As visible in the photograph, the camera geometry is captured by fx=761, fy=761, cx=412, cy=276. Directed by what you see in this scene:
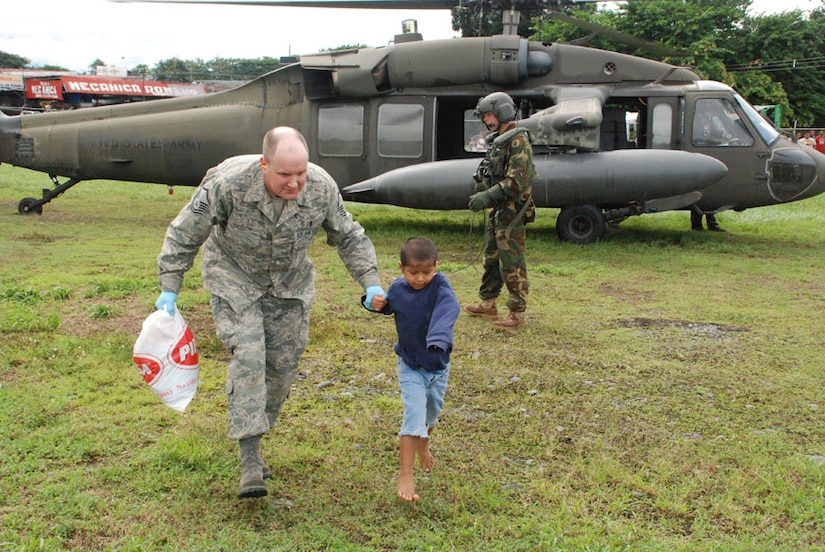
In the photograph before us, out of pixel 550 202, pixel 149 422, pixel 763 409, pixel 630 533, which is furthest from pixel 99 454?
pixel 550 202

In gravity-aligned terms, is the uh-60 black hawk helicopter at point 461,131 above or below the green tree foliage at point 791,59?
below

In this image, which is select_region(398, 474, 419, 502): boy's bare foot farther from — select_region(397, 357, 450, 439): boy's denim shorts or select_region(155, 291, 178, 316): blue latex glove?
select_region(155, 291, 178, 316): blue latex glove

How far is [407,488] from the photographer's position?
11.3 ft

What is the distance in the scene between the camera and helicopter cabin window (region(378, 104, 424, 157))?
11.0 m

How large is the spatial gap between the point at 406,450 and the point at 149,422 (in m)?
1.68

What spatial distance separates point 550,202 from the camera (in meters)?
9.92

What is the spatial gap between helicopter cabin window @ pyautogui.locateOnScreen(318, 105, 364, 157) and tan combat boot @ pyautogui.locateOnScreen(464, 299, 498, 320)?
513cm

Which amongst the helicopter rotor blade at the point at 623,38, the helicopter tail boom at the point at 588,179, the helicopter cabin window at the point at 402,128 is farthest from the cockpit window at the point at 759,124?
the helicopter cabin window at the point at 402,128

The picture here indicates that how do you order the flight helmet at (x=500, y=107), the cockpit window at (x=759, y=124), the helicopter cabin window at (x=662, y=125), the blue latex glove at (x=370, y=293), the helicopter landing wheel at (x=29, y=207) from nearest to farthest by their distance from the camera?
1. the blue latex glove at (x=370, y=293)
2. the flight helmet at (x=500, y=107)
3. the cockpit window at (x=759, y=124)
4. the helicopter cabin window at (x=662, y=125)
5. the helicopter landing wheel at (x=29, y=207)

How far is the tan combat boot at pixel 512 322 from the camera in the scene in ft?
20.9

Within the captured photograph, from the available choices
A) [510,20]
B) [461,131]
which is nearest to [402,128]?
[461,131]

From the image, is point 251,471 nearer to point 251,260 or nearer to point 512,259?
point 251,260

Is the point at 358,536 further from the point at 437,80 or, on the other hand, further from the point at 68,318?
the point at 437,80

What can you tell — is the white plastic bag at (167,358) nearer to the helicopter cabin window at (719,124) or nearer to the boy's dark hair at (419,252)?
the boy's dark hair at (419,252)
